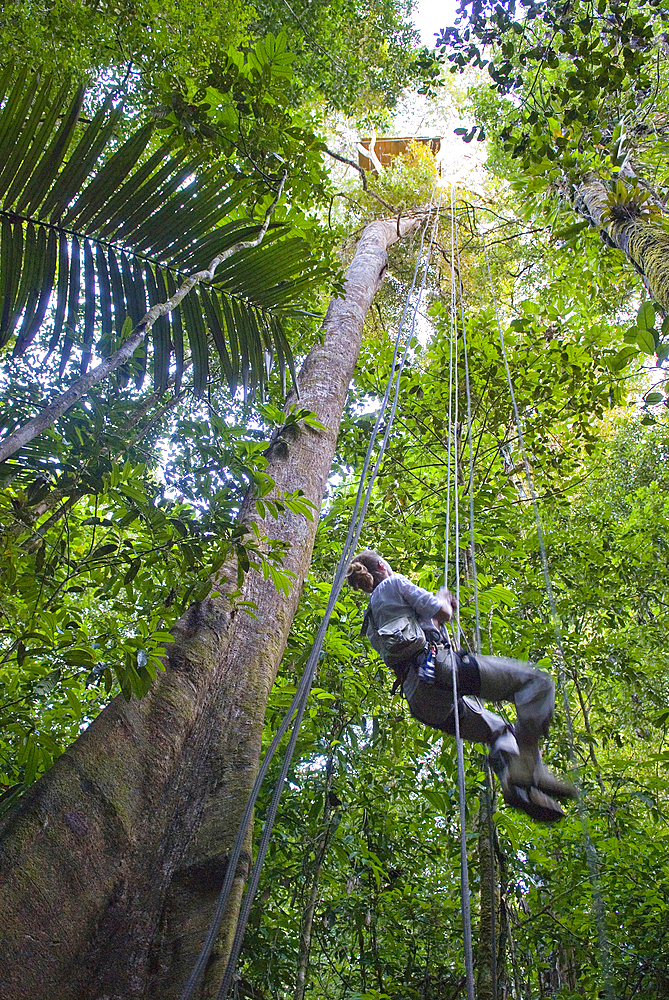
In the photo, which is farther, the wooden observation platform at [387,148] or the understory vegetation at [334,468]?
the wooden observation platform at [387,148]

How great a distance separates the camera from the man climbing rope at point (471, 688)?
197cm

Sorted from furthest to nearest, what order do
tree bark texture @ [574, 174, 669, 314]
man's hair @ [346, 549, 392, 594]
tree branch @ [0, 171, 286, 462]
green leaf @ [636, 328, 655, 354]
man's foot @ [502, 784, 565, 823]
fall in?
man's hair @ [346, 549, 392, 594] < tree bark texture @ [574, 174, 669, 314] < man's foot @ [502, 784, 565, 823] < green leaf @ [636, 328, 655, 354] < tree branch @ [0, 171, 286, 462]

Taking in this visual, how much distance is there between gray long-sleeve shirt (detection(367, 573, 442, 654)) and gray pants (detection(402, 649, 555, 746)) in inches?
6.4

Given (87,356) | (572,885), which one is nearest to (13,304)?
(87,356)

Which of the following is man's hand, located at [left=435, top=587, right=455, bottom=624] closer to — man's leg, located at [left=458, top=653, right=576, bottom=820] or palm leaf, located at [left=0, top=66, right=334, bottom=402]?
man's leg, located at [left=458, top=653, right=576, bottom=820]

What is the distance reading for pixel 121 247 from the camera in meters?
1.42

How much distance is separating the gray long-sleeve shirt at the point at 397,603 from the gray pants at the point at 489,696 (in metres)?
0.16

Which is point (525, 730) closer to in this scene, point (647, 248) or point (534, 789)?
point (534, 789)

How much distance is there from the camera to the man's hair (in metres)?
2.71

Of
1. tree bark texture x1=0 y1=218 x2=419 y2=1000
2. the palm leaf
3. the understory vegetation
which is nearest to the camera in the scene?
tree bark texture x1=0 y1=218 x2=419 y2=1000

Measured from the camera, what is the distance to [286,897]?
300 centimetres

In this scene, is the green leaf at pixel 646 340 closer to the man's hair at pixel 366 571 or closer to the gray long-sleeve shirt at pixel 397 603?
the gray long-sleeve shirt at pixel 397 603

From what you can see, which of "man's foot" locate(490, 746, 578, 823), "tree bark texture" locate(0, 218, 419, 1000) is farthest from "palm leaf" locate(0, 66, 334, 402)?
"man's foot" locate(490, 746, 578, 823)

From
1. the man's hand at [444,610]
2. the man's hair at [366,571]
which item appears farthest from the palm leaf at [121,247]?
the man's hair at [366,571]
